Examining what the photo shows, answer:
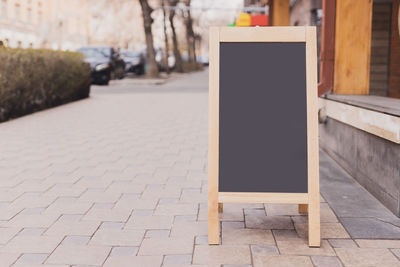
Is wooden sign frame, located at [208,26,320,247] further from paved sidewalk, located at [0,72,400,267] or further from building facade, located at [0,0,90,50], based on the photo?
building facade, located at [0,0,90,50]

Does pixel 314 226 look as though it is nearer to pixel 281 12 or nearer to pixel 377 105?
pixel 377 105

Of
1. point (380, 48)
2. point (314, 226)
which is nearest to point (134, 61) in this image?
point (380, 48)

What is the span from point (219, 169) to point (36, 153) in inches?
153

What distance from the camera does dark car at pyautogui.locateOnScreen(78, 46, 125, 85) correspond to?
72.6ft

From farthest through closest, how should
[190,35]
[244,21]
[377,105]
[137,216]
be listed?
[190,35] → [244,21] → [377,105] → [137,216]

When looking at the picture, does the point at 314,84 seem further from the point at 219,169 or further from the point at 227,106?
the point at 219,169

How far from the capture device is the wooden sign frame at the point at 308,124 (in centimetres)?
363

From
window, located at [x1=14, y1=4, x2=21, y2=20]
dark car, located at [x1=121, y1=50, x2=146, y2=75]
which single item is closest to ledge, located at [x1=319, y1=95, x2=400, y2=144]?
dark car, located at [x1=121, y1=50, x2=146, y2=75]

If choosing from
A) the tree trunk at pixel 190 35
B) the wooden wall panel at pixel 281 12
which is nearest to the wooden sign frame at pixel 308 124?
the wooden wall panel at pixel 281 12

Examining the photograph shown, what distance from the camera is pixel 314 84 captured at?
143 inches

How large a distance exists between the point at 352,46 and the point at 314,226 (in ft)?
11.0

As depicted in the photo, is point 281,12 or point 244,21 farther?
point 244,21

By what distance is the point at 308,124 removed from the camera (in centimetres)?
364

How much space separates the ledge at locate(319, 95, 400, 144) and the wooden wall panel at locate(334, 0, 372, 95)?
0.30 m
